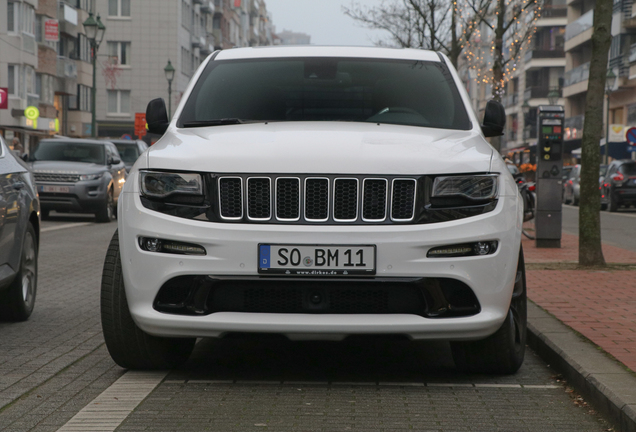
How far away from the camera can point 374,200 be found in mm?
5094

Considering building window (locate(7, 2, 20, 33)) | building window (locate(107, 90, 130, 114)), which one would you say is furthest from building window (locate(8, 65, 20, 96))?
building window (locate(107, 90, 130, 114))

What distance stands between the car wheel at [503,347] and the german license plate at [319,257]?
0.93m

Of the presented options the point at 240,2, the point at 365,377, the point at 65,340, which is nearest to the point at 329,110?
the point at 365,377

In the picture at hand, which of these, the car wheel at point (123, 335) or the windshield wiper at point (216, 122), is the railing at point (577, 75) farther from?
the car wheel at point (123, 335)

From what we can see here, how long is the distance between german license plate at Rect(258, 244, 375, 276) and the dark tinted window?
2910 centimetres

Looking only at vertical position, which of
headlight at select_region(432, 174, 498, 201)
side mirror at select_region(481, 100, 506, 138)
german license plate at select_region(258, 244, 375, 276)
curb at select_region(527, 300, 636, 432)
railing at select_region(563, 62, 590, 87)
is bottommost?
curb at select_region(527, 300, 636, 432)

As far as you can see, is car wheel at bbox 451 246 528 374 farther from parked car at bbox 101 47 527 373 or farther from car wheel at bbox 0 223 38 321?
car wheel at bbox 0 223 38 321

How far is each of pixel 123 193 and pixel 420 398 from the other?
1797 millimetres

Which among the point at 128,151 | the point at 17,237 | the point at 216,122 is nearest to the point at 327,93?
the point at 216,122

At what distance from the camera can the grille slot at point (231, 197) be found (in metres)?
5.11

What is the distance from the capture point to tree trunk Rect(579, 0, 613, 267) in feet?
37.3

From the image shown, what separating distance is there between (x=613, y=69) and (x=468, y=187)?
54.2 metres

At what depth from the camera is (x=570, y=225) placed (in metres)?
23.7

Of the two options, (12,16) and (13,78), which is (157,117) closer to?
(13,78)
